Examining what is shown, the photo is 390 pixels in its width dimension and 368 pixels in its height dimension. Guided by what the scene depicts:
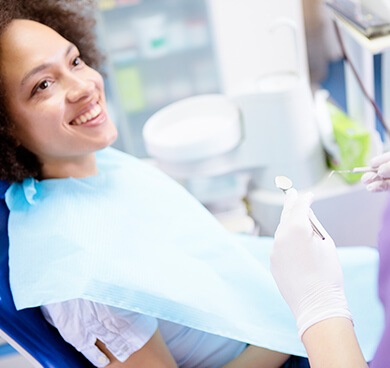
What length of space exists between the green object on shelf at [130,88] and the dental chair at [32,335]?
1.81 m

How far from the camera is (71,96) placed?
1.18 meters

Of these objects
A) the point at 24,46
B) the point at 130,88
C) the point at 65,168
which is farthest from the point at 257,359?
the point at 130,88

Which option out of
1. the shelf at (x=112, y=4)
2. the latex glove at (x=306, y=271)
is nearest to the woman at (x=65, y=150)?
the latex glove at (x=306, y=271)

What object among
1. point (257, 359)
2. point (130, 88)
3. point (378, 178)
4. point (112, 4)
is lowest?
point (130, 88)

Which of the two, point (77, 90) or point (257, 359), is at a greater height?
point (77, 90)

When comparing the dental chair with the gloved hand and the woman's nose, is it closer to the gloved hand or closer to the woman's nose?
the woman's nose

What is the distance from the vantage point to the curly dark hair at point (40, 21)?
1152 millimetres

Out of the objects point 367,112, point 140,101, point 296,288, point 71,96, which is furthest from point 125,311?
point 140,101

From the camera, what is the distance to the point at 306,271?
0.86 metres

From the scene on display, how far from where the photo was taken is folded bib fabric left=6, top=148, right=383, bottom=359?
105 cm

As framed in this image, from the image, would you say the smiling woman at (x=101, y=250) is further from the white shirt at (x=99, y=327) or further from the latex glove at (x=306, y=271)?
the latex glove at (x=306, y=271)

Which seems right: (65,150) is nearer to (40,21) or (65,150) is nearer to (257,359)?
(40,21)

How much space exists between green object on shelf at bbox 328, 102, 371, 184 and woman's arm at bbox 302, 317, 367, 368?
3.29 feet

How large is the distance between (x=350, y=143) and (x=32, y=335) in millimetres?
1097
